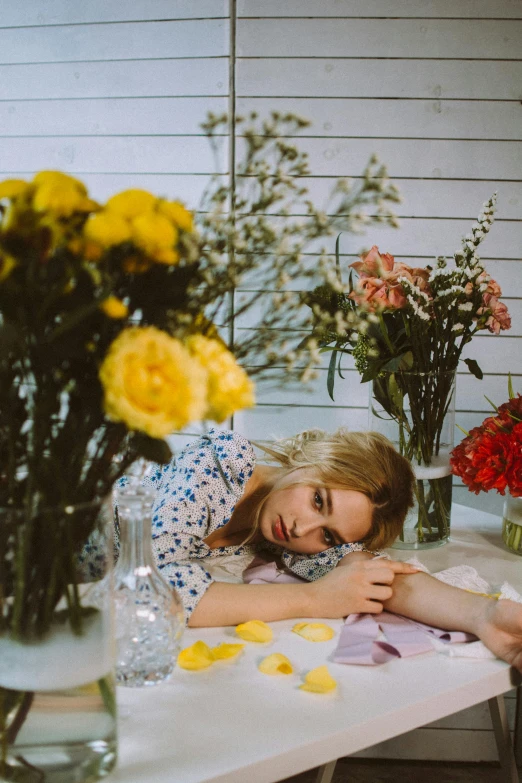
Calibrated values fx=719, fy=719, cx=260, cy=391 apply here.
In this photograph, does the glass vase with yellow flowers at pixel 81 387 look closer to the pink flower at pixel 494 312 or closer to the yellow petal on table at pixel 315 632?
the yellow petal on table at pixel 315 632

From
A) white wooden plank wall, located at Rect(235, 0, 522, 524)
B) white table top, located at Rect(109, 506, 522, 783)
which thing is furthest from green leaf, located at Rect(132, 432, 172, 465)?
white wooden plank wall, located at Rect(235, 0, 522, 524)

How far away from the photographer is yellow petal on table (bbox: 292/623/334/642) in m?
1.05

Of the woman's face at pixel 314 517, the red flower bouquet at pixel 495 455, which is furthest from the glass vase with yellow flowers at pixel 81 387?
the red flower bouquet at pixel 495 455

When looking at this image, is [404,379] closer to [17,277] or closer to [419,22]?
[17,277]

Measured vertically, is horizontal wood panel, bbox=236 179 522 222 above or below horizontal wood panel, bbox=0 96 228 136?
below

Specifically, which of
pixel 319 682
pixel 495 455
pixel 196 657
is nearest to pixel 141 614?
pixel 196 657

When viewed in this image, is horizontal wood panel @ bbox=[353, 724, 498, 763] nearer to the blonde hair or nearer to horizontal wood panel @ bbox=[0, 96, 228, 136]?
the blonde hair

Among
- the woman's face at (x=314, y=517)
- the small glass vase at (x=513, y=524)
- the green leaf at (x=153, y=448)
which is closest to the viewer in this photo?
the green leaf at (x=153, y=448)

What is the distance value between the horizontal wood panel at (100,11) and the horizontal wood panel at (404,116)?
0.31m

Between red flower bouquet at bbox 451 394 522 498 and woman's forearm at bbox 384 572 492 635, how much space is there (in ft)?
1.03

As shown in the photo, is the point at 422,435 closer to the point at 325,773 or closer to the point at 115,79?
the point at 325,773

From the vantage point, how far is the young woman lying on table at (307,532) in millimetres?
1103

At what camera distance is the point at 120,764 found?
0.74 meters

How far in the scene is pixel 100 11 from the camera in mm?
2236
